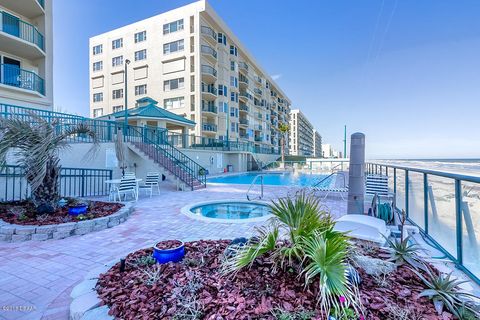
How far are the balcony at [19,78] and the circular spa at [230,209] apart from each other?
1261 cm

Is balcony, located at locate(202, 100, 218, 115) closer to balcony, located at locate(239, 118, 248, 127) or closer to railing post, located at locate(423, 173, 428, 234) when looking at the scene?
balcony, located at locate(239, 118, 248, 127)

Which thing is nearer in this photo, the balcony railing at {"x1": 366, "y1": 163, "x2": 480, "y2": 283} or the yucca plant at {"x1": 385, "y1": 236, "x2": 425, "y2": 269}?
the yucca plant at {"x1": 385, "y1": 236, "x2": 425, "y2": 269}

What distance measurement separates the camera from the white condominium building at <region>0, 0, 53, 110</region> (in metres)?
12.6

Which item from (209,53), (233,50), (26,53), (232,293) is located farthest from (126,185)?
(233,50)

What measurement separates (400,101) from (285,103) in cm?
4923

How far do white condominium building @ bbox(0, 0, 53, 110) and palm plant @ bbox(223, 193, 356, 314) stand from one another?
604 inches

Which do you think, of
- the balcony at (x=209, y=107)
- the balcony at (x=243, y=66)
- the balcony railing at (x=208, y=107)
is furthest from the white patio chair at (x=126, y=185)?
the balcony at (x=243, y=66)

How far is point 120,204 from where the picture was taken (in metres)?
7.00

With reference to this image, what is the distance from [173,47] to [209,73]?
5.45 metres

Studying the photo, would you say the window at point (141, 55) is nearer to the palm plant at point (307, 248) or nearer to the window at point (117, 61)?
the window at point (117, 61)

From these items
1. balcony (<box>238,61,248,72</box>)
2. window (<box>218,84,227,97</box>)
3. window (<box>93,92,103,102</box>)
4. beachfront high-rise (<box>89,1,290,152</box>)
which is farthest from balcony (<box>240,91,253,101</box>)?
window (<box>93,92,103,102</box>)

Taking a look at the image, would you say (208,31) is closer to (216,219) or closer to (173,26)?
(173,26)

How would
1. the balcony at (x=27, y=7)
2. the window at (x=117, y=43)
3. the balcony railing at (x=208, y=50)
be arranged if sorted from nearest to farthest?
the balcony at (x=27, y=7), the balcony railing at (x=208, y=50), the window at (x=117, y=43)

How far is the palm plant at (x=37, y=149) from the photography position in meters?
5.08
